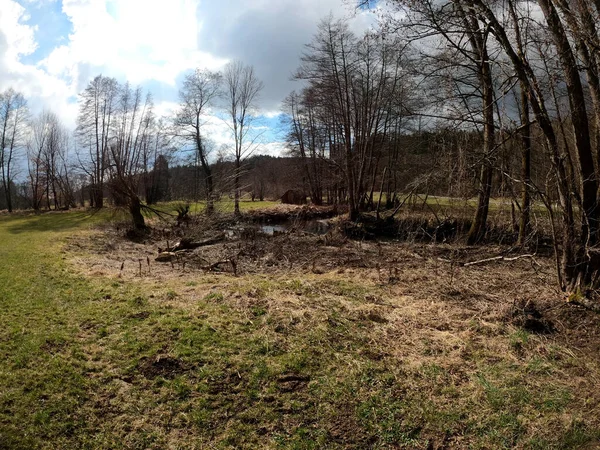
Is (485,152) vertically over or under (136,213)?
over

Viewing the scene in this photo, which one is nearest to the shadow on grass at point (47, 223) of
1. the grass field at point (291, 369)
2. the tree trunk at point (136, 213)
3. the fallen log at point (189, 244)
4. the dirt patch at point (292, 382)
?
Result: the tree trunk at point (136, 213)

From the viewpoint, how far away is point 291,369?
497 centimetres

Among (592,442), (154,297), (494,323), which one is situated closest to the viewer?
(592,442)

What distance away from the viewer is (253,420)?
405cm

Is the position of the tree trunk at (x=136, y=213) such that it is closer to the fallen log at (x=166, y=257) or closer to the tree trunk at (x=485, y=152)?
the fallen log at (x=166, y=257)

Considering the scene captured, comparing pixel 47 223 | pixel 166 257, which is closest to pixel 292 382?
pixel 166 257

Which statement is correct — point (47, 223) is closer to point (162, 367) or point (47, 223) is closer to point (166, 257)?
point (166, 257)

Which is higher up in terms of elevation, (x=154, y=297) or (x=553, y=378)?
(x=154, y=297)

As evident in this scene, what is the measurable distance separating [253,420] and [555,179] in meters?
5.67

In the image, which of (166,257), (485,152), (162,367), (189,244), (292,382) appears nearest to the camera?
(292,382)

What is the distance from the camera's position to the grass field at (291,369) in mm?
3824

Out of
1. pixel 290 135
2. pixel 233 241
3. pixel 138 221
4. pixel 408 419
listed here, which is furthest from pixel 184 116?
pixel 408 419

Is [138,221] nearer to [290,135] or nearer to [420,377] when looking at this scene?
[420,377]

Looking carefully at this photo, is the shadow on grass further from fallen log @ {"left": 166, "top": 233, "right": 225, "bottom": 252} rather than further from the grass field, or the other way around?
the grass field
